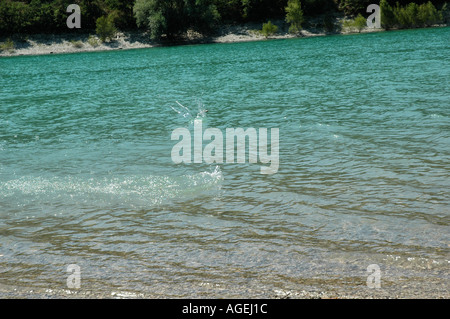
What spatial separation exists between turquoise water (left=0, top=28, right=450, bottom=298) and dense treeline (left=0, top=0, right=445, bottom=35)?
72586 mm

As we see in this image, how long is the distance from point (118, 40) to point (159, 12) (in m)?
10.6

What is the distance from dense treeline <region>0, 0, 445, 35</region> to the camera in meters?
85.2

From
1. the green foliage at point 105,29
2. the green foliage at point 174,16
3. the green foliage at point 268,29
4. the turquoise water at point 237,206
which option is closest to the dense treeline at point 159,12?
the green foliage at point 174,16

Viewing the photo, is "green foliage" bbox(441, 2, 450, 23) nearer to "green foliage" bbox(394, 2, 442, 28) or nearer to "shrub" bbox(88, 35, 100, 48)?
"green foliage" bbox(394, 2, 442, 28)

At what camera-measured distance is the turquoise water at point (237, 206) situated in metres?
5.54

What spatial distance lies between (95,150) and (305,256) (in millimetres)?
8160

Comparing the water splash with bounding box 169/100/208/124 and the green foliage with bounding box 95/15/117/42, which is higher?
the green foliage with bounding box 95/15/117/42

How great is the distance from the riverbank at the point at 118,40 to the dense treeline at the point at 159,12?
7.25 ft

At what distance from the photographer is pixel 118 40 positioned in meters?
88.9

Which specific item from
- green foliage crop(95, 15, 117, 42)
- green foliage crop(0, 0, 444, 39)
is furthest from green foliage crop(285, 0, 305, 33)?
green foliage crop(95, 15, 117, 42)

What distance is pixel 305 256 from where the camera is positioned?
5910 millimetres

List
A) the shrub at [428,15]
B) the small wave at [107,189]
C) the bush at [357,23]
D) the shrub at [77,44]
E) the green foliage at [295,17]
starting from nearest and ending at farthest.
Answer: the small wave at [107,189], the shrub at [428,15], the bush at [357,23], the shrub at [77,44], the green foliage at [295,17]

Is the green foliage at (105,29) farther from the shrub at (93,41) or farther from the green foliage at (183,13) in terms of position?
the green foliage at (183,13)

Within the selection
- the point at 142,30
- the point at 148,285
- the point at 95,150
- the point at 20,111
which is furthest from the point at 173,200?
the point at 142,30
